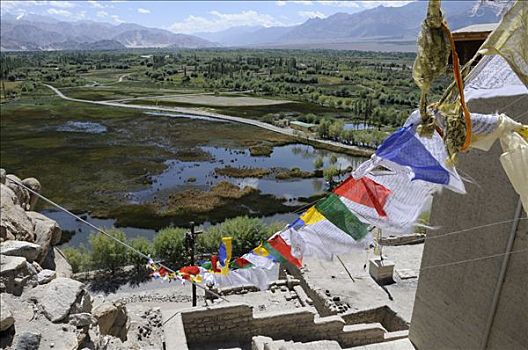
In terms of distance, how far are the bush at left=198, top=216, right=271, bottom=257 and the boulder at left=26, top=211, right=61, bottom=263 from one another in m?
9.58

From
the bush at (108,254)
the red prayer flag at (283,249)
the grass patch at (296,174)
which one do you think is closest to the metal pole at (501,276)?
the red prayer flag at (283,249)

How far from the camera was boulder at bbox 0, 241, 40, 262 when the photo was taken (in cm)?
841

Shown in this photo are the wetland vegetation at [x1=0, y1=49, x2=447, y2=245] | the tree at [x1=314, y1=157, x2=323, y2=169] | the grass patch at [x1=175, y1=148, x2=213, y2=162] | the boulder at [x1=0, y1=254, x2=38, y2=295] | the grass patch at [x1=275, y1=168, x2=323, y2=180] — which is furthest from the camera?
the grass patch at [x1=175, y1=148, x2=213, y2=162]

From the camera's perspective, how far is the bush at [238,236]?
69.4 ft

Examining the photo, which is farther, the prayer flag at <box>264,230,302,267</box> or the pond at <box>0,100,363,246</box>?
the pond at <box>0,100,363,246</box>

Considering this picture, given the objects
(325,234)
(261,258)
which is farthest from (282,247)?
(325,234)

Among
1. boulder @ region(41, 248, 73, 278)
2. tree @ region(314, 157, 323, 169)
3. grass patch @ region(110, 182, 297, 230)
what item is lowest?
grass patch @ region(110, 182, 297, 230)

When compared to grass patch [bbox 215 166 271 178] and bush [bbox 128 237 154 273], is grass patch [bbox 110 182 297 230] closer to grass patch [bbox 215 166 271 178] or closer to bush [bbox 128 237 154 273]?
grass patch [bbox 215 166 271 178]

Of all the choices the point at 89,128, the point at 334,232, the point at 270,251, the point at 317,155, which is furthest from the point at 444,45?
the point at 89,128

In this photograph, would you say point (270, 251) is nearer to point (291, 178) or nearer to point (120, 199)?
point (120, 199)

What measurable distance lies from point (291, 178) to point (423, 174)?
34848 mm

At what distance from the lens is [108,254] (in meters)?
19.3

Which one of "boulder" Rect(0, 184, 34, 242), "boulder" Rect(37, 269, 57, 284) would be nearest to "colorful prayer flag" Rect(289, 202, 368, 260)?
"boulder" Rect(37, 269, 57, 284)

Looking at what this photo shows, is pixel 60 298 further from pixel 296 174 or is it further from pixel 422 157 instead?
pixel 296 174
